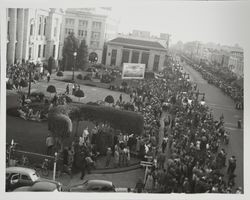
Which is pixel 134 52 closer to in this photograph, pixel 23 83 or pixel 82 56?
pixel 82 56

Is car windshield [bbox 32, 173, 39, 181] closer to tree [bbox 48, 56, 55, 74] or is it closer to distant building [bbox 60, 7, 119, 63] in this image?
tree [bbox 48, 56, 55, 74]

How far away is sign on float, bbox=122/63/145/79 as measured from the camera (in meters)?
6.55

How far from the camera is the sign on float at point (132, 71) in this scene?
21.5 feet

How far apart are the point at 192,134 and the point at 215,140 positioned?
38cm

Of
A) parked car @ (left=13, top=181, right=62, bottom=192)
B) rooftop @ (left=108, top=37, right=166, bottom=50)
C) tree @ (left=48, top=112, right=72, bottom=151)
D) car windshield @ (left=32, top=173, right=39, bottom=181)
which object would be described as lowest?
parked car @ (left=13, top=181, right=62, bottom=192)

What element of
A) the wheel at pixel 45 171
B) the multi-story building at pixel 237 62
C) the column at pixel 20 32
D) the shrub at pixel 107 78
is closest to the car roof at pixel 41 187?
the wheel at pixel 45 171

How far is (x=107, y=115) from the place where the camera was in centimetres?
655

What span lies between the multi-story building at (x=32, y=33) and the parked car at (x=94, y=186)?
207 cm

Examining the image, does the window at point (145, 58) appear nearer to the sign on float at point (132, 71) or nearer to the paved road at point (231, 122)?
the sign on float at point (132, 71)

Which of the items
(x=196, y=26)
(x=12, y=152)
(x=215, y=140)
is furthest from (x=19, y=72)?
(x=215, y=140)

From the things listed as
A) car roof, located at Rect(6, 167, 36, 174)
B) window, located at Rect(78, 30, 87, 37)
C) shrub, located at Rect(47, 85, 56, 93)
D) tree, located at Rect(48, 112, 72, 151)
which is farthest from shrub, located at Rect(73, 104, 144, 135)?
car roof, located at Rect(6, 167, 36, 174)

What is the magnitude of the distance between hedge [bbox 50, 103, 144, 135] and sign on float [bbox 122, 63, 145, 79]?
0.57 meters

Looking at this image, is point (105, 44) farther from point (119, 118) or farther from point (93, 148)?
point (93, 148)

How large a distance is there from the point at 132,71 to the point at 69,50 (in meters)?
1.05
